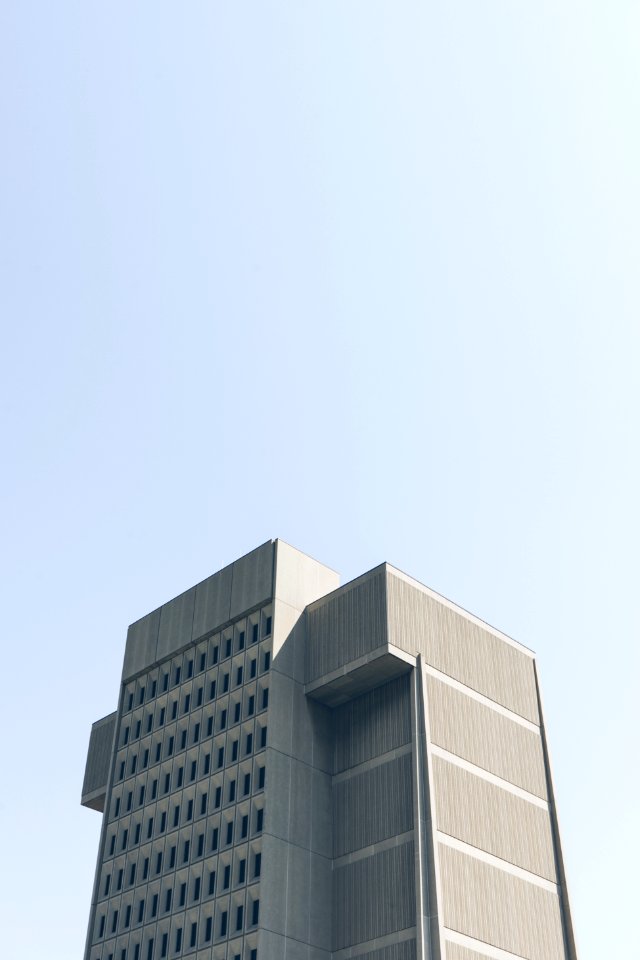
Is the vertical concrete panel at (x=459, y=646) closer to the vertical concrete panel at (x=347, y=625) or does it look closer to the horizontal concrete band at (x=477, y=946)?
the vertical concrete panel at (x=347, y=625)

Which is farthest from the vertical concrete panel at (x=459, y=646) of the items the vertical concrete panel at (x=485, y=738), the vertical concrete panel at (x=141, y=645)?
the vertical concrete panel at (x=141, y=645)

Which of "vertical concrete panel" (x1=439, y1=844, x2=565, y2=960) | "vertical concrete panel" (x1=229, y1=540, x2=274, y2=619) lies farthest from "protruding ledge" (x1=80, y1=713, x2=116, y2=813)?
"vertical concrete panel" (x1=439, y1=844, x2=565, y2=960)

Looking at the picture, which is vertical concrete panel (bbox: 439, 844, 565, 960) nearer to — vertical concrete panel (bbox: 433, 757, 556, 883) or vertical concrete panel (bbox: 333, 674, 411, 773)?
vertical concrete panel (bbox: 433, 757, 556, 883)

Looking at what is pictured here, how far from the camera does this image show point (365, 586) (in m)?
69.7

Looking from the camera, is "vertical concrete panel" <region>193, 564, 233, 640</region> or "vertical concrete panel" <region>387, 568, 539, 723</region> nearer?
"vertical concrete panel" <region>387, 568, 539, 723</region>

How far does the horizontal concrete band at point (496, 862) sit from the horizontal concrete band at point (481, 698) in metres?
10.00

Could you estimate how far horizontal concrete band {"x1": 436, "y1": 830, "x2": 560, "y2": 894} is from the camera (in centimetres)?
6269

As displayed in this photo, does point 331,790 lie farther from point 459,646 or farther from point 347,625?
point 459,646

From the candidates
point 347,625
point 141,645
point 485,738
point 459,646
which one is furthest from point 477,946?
point 141,645

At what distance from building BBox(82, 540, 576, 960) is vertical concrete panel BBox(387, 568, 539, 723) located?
0.15 metres

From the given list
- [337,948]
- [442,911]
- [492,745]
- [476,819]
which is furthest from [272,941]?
[492,745]

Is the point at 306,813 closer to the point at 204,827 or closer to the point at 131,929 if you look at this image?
the point at 204,827

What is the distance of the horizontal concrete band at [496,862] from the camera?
6269cm

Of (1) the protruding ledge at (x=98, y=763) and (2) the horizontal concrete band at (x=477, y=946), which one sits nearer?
(2) the horizontal concrete band at (x=477, y=946)
